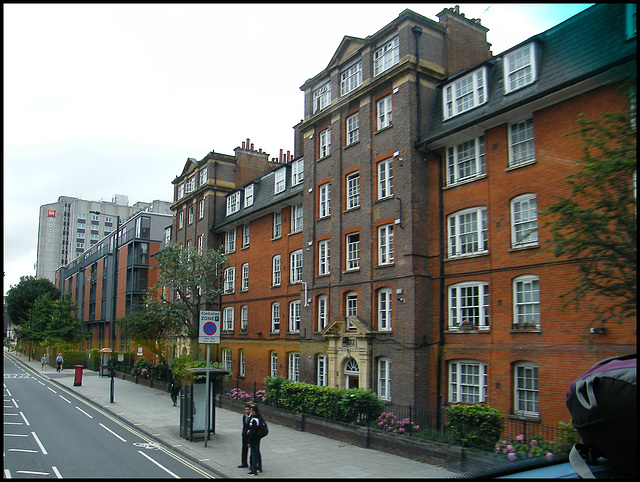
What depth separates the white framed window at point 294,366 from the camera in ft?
96.6

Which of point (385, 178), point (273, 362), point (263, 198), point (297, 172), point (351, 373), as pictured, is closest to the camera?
point (385, 178)

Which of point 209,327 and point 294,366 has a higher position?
point 209,327

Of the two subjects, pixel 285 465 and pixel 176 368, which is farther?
pixel 176 368

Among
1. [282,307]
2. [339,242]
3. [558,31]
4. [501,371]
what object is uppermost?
[558,31]

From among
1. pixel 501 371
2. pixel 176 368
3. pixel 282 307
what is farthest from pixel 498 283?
pixel 176 368

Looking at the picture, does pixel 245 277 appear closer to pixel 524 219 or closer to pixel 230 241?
pixel 230 241

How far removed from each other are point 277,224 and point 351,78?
1085 cm

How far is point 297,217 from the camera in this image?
101ft

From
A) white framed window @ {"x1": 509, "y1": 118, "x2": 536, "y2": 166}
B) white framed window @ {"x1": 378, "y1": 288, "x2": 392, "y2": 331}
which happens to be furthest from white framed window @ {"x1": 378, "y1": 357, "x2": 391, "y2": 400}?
white framed window @ {"x1": 509, "y1": 118, "x2": 536, "y2": 166}

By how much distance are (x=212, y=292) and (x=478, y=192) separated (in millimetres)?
19971

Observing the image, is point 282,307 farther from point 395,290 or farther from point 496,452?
point 496,452

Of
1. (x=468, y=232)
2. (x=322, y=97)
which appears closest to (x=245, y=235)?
(x=322, y=97)

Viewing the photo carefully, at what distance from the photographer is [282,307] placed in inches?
1237

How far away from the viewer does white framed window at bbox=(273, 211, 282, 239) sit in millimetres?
32781
